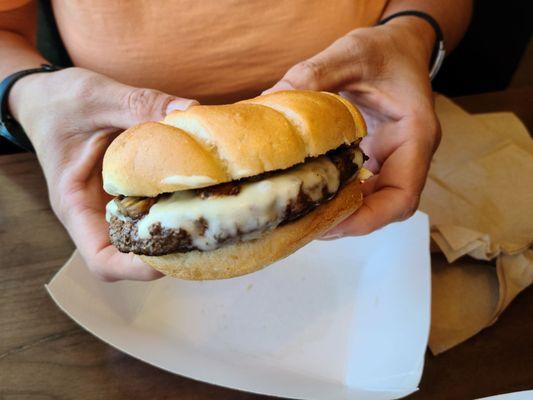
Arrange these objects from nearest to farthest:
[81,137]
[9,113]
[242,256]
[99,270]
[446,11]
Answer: [242,256] < [99,270] < [81,137] < [9,113] < [446,11]

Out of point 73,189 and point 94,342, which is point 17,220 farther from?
point 94,342

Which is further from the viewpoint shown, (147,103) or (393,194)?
(393,194)

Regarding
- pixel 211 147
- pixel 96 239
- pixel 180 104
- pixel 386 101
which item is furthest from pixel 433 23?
pixel 96 239

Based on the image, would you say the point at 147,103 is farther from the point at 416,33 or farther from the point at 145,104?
the point at 416,33

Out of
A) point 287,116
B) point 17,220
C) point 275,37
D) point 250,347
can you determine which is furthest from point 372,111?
point 17,220

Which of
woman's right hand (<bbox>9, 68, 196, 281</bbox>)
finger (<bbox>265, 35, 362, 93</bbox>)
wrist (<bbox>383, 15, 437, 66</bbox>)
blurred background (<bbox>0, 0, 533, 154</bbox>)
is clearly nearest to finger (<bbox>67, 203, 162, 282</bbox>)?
woman's right hand (<bbox>9, 68, 196, 281</bbox>)

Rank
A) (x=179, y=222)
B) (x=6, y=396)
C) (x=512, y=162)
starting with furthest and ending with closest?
(x=512, y=162) → (x=6, y=396) → (x=179, y=222)

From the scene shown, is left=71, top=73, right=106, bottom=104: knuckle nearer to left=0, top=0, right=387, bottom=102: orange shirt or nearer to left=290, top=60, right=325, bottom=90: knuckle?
left=0, top=0, right=387, bottom=102: orange shirt

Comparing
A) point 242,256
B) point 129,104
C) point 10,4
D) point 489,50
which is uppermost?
point 10,4
